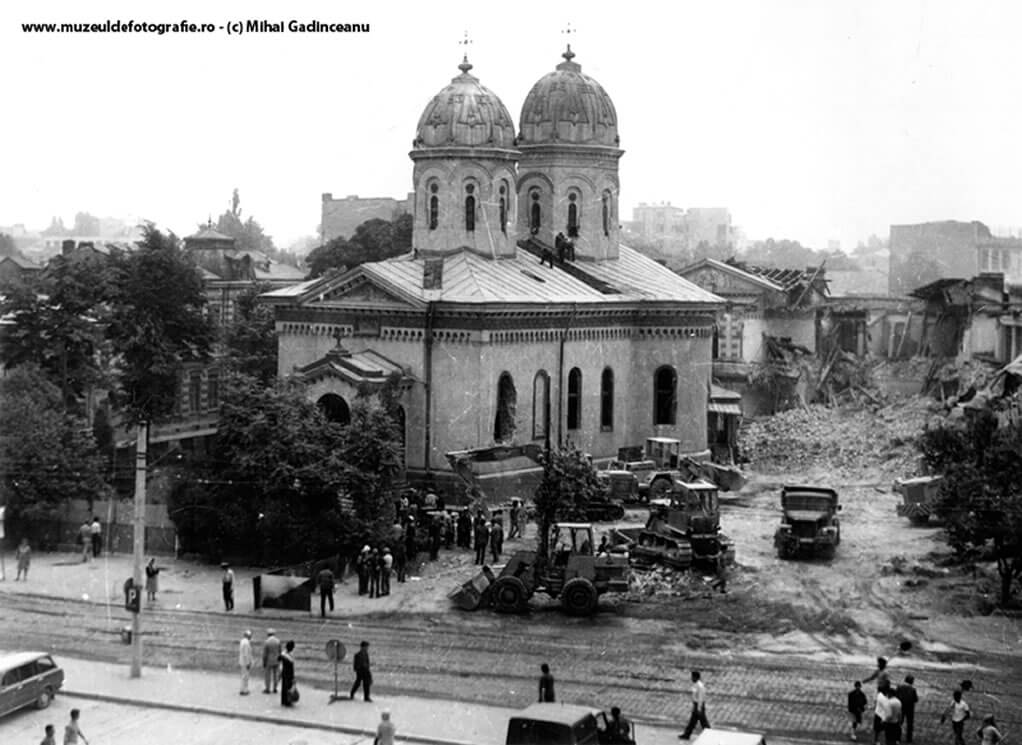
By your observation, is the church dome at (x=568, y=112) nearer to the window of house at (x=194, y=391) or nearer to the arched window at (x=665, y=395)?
the arched window at (x=665, y=395)

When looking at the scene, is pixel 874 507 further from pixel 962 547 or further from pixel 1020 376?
pixel 962 547

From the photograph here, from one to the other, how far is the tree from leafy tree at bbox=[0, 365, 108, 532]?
2345 cm

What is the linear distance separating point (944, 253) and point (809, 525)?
7243 centimetres

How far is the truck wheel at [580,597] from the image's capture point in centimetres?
3155

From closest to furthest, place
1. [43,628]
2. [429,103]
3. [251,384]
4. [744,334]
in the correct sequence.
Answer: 1. [43,628]
2. [251,384]
3. [429,103]
4. [744,334]

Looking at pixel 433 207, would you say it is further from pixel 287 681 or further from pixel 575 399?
pixel 287 681

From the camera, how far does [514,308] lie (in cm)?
4731

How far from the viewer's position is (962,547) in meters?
33.9

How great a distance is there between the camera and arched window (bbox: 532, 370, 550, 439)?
49.4m

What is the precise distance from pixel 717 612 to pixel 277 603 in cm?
1009

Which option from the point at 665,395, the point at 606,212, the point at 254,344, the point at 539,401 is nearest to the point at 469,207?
the point at 539,401

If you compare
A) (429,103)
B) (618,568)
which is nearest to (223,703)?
(618,568)

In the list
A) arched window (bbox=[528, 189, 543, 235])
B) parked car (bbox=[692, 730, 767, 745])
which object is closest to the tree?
parked car (bbox=[692, 730, 767, 745])

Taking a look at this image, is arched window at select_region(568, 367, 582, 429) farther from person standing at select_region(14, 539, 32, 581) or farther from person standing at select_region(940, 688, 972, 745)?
person standing at select_region(940, 688, 972, 745)
